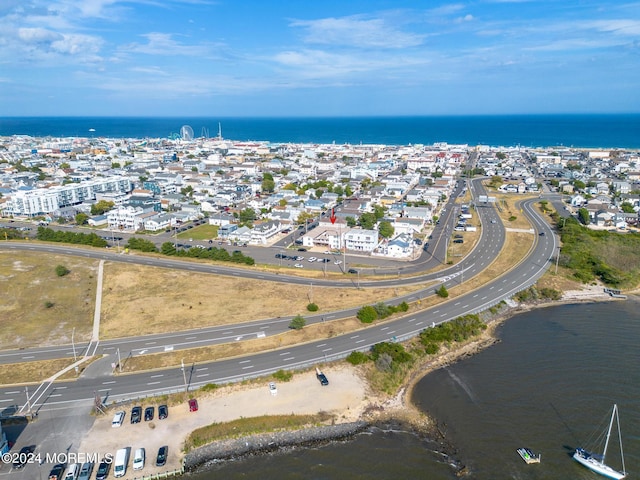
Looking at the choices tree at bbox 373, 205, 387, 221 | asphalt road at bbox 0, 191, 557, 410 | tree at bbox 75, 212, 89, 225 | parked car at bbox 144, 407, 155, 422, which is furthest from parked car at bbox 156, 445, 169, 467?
tree at bbox 75, 212, 89, 225

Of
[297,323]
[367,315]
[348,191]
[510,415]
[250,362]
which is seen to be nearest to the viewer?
[510,415]

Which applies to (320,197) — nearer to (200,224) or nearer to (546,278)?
(200,224)

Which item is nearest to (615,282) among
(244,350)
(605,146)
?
(244,350)

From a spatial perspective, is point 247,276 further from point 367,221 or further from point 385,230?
point 367,221

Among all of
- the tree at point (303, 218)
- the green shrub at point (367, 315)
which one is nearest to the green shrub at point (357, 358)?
the green shrub at point (367, 315)

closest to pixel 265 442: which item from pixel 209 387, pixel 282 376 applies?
pixel 282 376

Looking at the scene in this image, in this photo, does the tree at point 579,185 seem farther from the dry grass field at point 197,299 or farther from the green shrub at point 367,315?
the green shrub at point 367,315
